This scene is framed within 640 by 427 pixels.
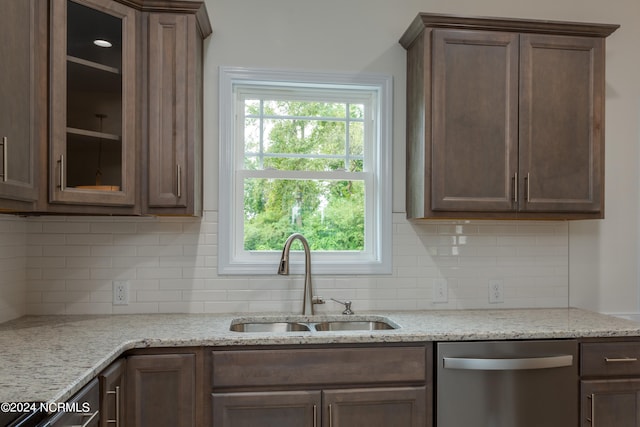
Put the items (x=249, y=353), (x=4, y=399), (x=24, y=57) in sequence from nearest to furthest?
1. (x=4, y=399)
2. (x=24, y=57)
3. (x=249, y=353)

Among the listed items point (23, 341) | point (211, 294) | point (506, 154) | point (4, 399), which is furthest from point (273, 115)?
point (4, 399)

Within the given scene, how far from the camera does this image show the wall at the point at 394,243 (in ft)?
8.09

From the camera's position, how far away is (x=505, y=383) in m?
2.04

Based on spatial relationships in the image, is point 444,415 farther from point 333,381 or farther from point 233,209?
point 233,209

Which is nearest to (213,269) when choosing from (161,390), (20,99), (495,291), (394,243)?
(161,390)

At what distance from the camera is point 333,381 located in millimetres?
1977

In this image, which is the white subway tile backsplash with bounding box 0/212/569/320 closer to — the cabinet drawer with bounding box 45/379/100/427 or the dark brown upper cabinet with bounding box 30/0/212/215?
the dark brown upper cabinet with bounding box 30/0/212/215

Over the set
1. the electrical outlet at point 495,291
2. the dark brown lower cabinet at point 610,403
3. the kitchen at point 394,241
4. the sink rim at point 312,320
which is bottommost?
the dark brown lower cabinet at point 610,403

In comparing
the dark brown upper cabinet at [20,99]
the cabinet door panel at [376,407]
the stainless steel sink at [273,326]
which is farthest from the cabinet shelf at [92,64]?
the cabinet door panel at [376,407]

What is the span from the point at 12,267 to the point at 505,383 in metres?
2.26

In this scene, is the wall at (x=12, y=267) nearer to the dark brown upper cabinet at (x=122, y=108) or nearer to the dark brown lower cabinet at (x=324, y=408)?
the dark brown upper cabinet at (x=122, y=108)

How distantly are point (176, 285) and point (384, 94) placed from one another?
1478 mm

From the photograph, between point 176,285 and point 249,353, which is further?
point 176,285

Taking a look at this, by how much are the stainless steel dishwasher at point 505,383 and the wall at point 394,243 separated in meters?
0.64
